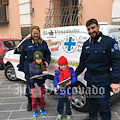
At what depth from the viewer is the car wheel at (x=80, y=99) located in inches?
117

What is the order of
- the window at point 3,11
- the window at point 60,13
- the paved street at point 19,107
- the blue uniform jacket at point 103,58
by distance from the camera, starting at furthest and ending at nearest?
the window at point 3,11 < the window at point 60,13 < the paved street at point 19,107 < the blue uniform jacket at point 103,58

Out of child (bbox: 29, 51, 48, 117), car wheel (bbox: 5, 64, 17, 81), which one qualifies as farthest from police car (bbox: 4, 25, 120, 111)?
car wheel (bbox: 5, 64, 17, 81)

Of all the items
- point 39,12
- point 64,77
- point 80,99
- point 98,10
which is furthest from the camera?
point 39,12

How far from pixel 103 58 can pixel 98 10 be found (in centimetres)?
458

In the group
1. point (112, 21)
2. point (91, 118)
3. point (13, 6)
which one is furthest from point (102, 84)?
point (13, 6)

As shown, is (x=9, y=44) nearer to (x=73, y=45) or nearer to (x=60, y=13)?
(x=60, y=13)

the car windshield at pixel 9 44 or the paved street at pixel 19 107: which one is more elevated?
the car windshield at pixel 9 44

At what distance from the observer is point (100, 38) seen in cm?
227

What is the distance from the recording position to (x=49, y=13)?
7.93m

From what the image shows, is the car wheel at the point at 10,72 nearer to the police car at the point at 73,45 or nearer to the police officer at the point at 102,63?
the police car at the point at 73,45

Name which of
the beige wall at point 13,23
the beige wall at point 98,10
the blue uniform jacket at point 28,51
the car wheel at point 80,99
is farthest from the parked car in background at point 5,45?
the car wheel at point 80,99

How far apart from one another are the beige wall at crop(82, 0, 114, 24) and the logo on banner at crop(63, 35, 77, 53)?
356 cm

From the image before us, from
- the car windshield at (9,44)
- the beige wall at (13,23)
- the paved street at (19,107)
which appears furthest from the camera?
the beige wall at (13,23)

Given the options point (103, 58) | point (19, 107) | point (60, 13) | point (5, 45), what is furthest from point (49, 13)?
point (103, 58)
